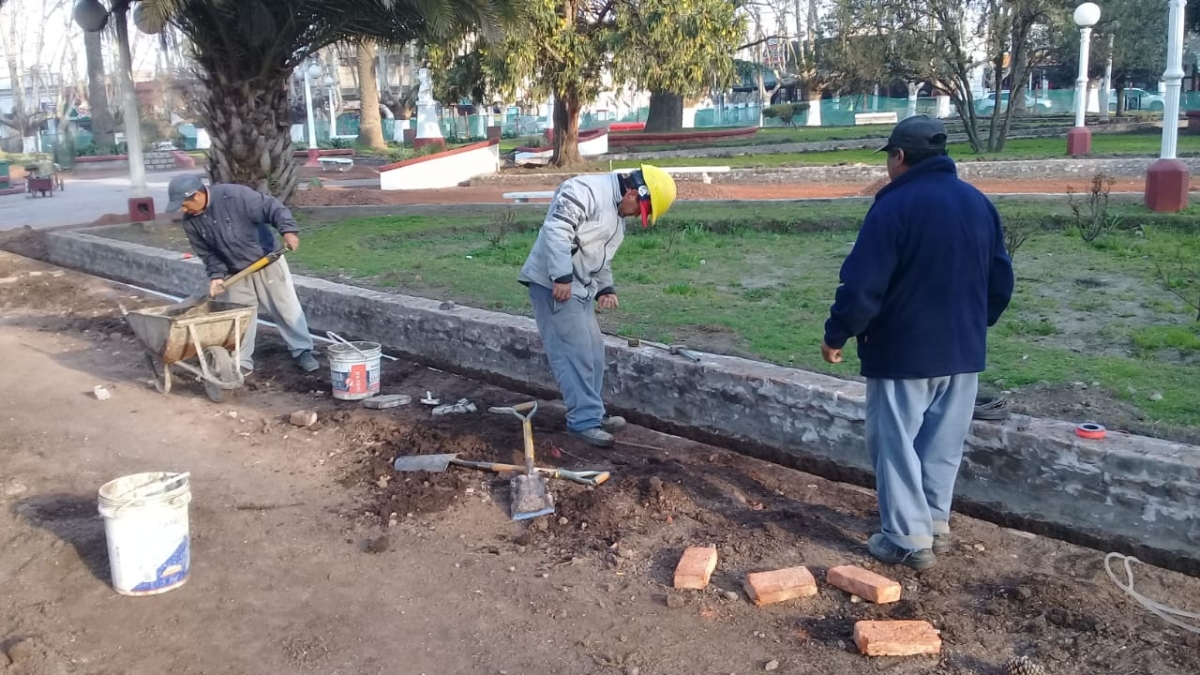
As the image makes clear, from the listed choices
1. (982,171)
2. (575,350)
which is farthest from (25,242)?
(982,171)

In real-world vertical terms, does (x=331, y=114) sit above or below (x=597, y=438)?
above

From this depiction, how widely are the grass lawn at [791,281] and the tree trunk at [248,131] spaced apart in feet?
3.52

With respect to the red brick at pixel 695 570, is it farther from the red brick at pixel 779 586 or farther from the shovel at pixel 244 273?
the shovel at pixel 244 273

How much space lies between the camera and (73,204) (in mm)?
23750

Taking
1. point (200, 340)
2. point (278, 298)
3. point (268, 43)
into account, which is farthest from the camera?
point (268, 43)

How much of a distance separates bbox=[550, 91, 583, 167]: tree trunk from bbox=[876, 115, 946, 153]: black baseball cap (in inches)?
858

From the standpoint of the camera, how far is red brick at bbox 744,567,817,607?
409 cm

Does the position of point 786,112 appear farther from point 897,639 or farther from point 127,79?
point 897,639

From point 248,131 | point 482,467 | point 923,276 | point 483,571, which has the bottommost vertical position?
point 483,571

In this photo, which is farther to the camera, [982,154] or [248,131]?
[982,154]

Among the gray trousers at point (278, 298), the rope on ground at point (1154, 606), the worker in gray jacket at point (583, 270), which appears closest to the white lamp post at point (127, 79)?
the gray trousers at point (278, 298)

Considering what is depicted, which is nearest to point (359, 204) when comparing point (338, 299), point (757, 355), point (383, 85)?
point (338, 299)

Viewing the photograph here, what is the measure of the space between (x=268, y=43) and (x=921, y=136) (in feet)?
41.0

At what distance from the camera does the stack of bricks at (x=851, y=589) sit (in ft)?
12.1
